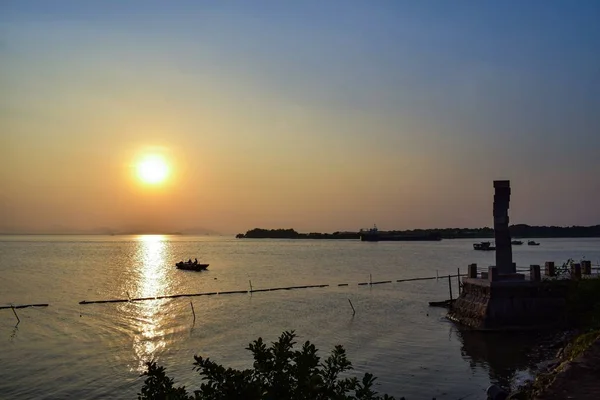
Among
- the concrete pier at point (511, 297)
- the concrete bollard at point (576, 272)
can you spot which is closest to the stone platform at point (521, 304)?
the concrete pier at point (511, 297)

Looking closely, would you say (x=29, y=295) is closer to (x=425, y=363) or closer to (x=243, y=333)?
(x=243, y=333)

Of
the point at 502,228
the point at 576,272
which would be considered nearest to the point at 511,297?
the point at 502,228

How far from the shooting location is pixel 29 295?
4916cm

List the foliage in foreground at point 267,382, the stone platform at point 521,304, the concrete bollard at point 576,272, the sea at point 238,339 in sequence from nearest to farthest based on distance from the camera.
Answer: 1. the foliage in foreground at point 267,382
2. the sea at point 238,339
3. the stone platform at point 521,304
4. the concrete bollard at point 576,272

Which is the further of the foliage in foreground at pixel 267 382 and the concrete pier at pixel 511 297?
the concrete pier at pixel 511 297

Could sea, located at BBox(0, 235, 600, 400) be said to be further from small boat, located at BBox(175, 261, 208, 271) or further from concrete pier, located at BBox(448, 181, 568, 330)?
small boat, located at BBox(175, 261, 208, 271)

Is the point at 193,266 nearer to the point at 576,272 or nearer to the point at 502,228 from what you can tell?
the point at 502,228

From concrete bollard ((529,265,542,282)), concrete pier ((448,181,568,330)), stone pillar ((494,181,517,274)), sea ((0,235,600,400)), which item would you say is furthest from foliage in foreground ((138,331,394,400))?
concrete bollard ((529,265,542,282))

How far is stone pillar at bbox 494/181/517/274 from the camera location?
88.1 feet

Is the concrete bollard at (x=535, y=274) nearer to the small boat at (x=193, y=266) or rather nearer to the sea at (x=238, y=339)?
the sea at (x=238, y=339)

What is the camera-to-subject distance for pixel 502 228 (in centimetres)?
2717

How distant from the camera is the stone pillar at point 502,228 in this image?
26859mm

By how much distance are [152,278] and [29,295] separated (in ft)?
80.6

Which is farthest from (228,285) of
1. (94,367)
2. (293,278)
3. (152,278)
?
(94,367)
